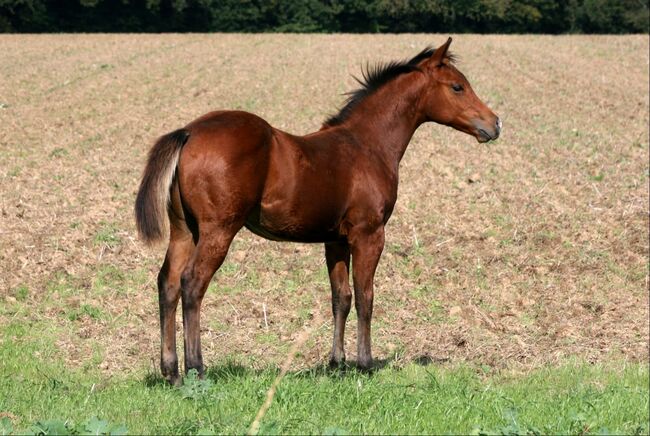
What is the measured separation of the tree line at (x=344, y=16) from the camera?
6456 centimetres

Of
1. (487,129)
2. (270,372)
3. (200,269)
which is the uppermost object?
(487,129)

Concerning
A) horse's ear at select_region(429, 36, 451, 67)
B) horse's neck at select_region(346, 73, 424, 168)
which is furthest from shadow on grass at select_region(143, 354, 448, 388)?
horse's ear at select_region(429, 36, 451, 67)

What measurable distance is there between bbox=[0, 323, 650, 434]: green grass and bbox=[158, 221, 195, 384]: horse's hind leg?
0.93ft

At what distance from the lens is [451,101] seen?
366 inches

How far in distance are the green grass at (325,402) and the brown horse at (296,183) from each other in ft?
2.23

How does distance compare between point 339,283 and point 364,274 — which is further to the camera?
point 339,283

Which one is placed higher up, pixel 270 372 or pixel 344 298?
pixel 344 298

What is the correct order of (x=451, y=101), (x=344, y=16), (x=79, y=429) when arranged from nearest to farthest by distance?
(x=79, y=429), (x=451, y=101), (x=344, y=16)

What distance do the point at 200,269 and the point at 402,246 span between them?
6.69 metres

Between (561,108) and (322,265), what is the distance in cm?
1795

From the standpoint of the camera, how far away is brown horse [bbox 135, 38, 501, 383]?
7410 millimetres

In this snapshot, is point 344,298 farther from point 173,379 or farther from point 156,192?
point 156,192

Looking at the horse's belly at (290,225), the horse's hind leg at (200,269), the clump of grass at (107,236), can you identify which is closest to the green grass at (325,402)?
the horse's hind leg at (200,269)

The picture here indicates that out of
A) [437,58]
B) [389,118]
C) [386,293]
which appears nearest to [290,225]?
[389,118]
